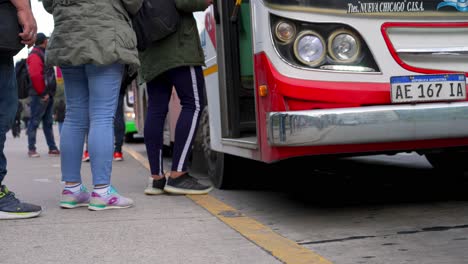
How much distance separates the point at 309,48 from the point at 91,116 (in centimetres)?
155

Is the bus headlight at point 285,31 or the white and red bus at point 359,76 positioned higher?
the bus headlight at point 285,31

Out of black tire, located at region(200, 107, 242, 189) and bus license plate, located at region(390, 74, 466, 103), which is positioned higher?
bus license plate, located at region(390, 74, 466, 103)

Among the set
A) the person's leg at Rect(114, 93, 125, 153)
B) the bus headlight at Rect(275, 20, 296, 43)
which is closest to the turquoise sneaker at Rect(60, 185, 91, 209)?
the bus headlight at Rect(275, 20, 296, 43)

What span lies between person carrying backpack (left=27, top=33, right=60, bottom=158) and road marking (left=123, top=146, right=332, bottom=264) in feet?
19.8

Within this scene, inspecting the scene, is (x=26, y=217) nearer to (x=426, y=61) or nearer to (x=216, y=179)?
(x=216, y=179)

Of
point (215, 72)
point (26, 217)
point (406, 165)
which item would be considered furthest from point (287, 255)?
point (406, 165)

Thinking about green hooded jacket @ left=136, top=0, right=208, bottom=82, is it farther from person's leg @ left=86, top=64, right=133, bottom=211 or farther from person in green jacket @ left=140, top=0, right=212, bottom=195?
person's leg @ left=86, top=64, right=133, bottom=211

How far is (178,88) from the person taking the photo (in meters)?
5.26

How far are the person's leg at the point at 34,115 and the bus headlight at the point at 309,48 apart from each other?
789 centimetres

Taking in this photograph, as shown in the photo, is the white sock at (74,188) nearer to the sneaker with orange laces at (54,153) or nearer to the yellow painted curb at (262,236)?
the yellow painted curb at (262,236)

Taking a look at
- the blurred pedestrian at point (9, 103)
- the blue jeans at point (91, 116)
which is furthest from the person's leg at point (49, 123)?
the blurred pedestrian at point (9, 103)

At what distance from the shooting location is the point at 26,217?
4.44 metres

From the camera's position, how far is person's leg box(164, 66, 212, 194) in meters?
5.23

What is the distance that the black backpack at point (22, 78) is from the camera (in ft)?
34.3
